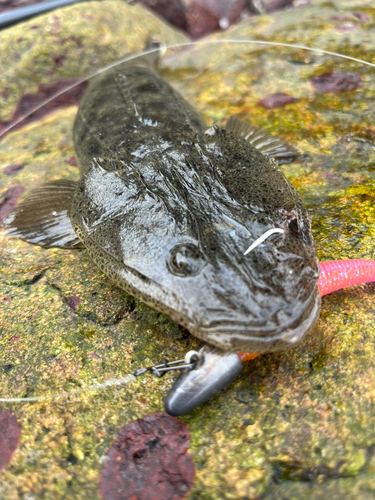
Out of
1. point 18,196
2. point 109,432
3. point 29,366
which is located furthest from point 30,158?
point 109,432

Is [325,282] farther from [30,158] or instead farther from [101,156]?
[30,158]

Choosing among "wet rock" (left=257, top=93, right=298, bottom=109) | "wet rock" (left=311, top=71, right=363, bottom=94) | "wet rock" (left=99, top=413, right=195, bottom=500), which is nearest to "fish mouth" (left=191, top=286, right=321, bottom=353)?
"wet rock" (left=99, top=413, right=195, bottom=500)

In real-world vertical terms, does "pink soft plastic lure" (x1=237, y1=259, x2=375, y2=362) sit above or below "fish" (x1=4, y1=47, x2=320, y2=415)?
below

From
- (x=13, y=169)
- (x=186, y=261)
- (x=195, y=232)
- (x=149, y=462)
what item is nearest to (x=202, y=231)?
(x=195, y=232)

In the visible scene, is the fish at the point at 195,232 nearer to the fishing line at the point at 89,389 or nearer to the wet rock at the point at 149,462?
the wet rock at the point at 149,462

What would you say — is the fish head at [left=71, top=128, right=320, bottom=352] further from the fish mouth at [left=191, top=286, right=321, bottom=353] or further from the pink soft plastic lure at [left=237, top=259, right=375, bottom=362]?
the pink soft plastic lure at [left=237, top=259, right=375, bottom=362]

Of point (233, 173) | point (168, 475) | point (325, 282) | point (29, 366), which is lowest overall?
point (168, 475)
